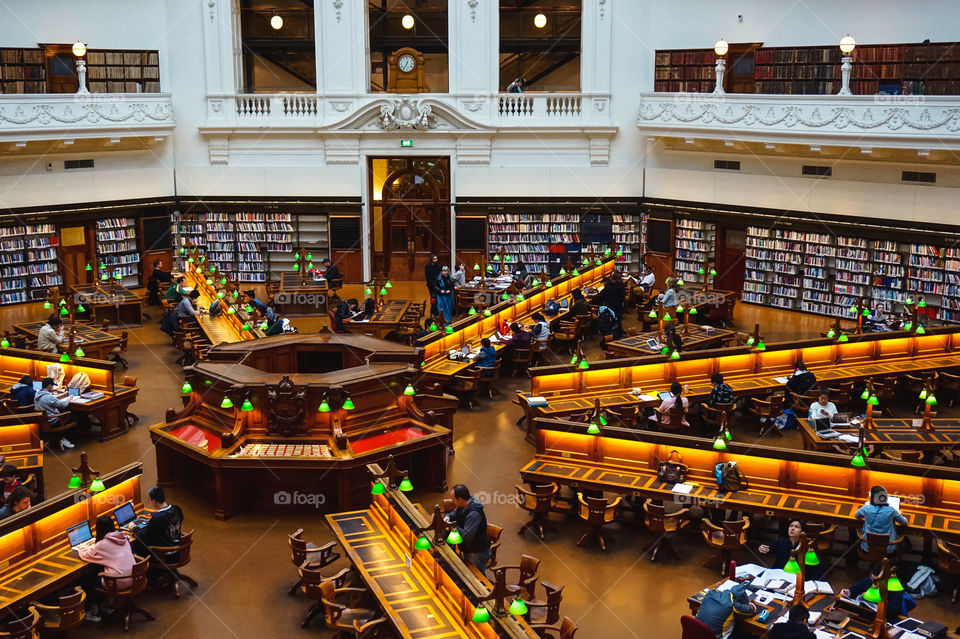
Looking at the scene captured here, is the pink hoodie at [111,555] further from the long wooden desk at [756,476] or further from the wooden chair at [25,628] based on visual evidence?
the long wooden desk at [756,476]

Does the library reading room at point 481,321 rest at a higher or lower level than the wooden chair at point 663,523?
higher

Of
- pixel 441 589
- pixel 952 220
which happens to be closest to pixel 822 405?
pixel 441 589

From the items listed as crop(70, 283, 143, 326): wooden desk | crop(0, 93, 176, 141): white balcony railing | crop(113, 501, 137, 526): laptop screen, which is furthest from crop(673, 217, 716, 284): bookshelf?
crop(113, 501, 137, 526): laptop screen

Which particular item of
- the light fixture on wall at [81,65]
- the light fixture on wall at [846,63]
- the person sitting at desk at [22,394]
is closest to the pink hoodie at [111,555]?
the person sitting at desk at [22,394]

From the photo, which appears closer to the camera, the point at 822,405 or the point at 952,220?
the point at 822,405

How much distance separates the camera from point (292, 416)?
437 inches

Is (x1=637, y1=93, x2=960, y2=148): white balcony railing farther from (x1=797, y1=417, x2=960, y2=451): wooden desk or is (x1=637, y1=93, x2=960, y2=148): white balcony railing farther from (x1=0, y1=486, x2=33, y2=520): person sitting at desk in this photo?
(x1=0, y1=486, x2=33, y2=520): person sitting at desk

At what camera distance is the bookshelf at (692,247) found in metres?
21.4

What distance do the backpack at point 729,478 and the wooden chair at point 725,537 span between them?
0.40 meters

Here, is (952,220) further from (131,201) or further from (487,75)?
(131,201)

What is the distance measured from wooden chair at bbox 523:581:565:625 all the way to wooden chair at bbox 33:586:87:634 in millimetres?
3559

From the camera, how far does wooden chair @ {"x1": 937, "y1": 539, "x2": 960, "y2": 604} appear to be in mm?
8844

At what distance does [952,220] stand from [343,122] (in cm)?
1219

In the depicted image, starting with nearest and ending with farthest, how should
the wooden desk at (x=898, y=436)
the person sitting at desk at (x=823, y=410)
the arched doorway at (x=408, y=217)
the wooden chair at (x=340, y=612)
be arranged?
1. the wooden chair at (x=340, y=612)
2. the wooden desk at (x=898, y=436)
3. the person sitting at desk at (x=823, y=410)
4. the arched doorway at (x=408, y=217)
